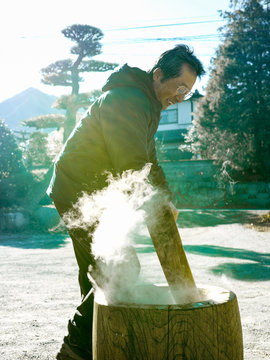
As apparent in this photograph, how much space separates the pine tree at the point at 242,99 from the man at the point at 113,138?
17.6 metres

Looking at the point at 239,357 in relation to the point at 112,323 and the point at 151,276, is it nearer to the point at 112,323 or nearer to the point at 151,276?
the point at 112,323

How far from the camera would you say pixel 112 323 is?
1403 millimetres

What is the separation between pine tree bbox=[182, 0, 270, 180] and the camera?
762 inches

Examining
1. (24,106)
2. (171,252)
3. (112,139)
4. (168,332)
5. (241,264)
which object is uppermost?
(24,106)

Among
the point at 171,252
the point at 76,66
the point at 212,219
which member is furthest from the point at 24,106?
the point at 171,252

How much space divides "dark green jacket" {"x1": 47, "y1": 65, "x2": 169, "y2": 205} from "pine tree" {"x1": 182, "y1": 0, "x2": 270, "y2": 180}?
1769 cm

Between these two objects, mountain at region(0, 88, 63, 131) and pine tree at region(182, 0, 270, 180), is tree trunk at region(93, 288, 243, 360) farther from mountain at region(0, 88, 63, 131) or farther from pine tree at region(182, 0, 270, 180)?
mountain at region(0, 88, 63, 131)

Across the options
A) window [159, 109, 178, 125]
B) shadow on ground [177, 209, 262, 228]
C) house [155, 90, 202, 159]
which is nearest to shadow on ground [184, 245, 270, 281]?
shadow on ground [177, 209, 262, 228]

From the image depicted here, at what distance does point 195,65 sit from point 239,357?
51.4 inches

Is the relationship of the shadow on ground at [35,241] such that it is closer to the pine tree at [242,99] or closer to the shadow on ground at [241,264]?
the shadow on ground at [241,264]

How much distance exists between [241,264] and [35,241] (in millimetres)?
4633

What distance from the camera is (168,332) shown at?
1324mm

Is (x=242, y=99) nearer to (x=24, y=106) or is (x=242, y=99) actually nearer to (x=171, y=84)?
(x=171, y=84)

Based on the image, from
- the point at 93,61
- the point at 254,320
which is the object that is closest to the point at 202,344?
the point at 254,320
